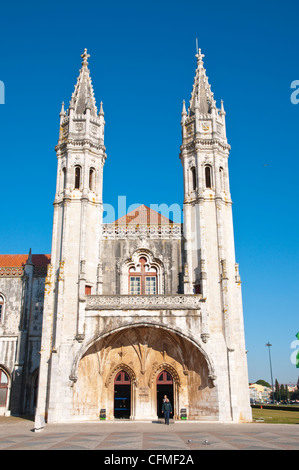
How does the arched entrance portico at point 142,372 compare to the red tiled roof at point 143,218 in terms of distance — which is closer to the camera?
the arched entrance portico at point 142,372

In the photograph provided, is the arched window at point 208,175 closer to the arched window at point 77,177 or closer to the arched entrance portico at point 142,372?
the arched window at point 77,177

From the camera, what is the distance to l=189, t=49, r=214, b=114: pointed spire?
3275 centimetres

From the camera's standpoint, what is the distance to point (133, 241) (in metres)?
30.4

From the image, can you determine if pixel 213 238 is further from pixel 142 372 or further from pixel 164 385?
pixel 164 385

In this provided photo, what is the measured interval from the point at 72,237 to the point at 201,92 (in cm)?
1535

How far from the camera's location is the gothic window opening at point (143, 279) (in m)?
29.4

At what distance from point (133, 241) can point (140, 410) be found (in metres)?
11.0

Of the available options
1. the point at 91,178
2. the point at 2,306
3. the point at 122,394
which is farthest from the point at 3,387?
the point at 91,178

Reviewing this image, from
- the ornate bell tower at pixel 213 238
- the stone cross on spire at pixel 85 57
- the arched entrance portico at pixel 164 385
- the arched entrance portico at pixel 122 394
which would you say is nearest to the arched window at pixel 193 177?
the ornate bell tower at pixel 213 238

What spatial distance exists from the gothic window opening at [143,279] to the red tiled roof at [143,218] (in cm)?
324

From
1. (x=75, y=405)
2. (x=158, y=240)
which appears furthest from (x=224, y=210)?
(x=75, y=405)

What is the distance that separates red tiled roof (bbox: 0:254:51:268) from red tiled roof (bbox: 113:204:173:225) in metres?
9.43

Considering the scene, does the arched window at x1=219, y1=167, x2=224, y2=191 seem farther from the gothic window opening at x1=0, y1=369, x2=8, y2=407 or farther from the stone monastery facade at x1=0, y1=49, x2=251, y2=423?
the gothic window opening at x1=0, y1=369, x2=8, y2=407

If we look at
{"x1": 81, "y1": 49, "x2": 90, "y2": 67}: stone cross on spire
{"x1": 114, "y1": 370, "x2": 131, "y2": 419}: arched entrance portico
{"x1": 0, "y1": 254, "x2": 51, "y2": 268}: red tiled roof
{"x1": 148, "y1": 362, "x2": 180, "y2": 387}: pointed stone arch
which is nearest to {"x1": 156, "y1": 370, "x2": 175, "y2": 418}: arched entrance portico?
{"x1": 148, "y1": 362, "x2": 180, "y2": 387}: pointed stone arch
